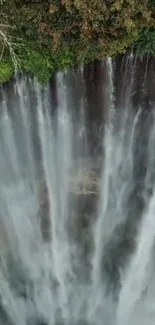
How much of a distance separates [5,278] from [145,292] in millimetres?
3448

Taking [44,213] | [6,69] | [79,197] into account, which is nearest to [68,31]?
[6,69]

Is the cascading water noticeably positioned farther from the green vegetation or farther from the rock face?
the green vegetation

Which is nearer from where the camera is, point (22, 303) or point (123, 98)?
point (123, 98)

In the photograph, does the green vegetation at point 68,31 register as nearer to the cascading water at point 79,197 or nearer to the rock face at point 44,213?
the cascading water at point 79,197

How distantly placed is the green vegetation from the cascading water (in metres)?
0.46

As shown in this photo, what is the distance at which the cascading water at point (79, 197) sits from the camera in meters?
8.66

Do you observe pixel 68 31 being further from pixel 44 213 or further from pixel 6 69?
pixel 44 213

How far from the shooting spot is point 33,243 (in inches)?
431

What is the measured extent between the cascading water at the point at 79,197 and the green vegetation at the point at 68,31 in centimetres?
46

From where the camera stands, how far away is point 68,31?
735cm

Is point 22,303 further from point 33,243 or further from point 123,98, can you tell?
point 123,98

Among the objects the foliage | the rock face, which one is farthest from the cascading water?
the foliage

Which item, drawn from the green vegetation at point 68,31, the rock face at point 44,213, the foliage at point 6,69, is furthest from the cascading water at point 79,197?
the green vegetation at point 68,31

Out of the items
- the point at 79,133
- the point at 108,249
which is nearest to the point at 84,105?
the point at 79,133
